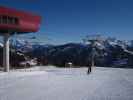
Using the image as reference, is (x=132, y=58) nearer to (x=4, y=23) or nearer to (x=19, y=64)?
(x=19, y=64)

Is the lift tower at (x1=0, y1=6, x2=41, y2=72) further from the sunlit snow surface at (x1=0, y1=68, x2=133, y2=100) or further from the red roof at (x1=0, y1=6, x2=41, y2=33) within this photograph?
the sunlit snow surface at (x1=0, y1=68, x2=133, y2=100)

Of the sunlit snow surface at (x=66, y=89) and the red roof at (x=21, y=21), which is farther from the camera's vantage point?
the red roof at (x=21, y=21)

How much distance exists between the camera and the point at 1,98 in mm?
12742

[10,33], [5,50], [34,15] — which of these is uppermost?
[34,15]

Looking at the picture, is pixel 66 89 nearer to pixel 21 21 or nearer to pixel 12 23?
pixel 12 23

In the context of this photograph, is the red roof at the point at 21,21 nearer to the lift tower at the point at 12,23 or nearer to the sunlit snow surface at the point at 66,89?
the lift tower at the point at 12,23

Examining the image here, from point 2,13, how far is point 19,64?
1888 centimetres

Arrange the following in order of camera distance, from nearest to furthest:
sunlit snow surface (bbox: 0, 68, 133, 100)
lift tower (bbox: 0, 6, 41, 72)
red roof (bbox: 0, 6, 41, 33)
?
sunlit snow surface (bbox: 0, 68, 133, 100)
red roof (bbox: 0, 6, 41, 33)
lift tower (bbox: 0, 6, 41, 72)

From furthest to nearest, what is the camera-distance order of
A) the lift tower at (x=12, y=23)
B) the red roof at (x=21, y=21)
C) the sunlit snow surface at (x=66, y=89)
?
1. the lift tower at (x=12, y=23)
2. the red roof at (x=21, y=21)
3. the sunlit snow surface at (x=66, y=89)

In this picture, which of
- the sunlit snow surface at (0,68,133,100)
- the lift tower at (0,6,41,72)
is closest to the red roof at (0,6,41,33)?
the lift tower at (0,6,41,72)

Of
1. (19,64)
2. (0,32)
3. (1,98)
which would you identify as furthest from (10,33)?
(1,98)

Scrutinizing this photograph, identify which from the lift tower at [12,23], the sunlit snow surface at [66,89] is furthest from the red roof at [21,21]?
the sunlit snow surface at [66,89]

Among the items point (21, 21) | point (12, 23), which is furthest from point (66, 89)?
point (21, 21)

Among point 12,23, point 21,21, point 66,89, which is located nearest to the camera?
point 66,89
